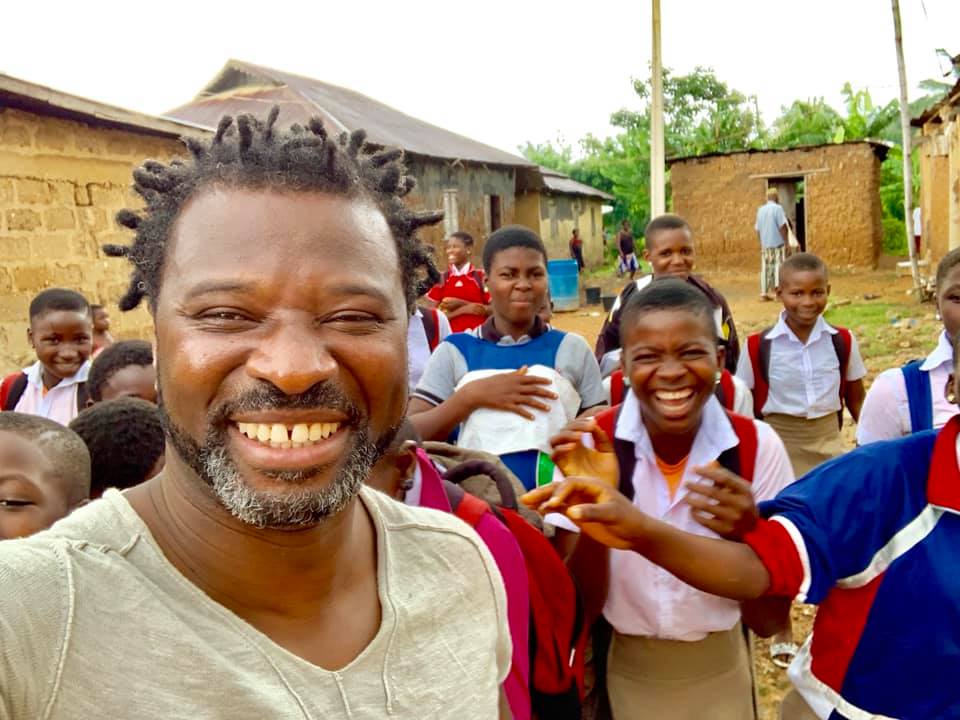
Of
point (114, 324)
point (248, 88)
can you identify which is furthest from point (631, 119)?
point (114, 324)

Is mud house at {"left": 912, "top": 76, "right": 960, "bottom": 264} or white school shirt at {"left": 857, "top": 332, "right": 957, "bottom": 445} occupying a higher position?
mud house at {"left": 912, "top": 76, "right": 960, "bottom": 264}

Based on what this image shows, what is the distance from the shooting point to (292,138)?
1199mm

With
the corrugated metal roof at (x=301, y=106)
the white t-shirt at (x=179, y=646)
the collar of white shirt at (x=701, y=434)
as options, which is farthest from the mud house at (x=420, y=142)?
the white t-shirt at (x=179, y=646)

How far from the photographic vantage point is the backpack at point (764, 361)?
14.2 ft

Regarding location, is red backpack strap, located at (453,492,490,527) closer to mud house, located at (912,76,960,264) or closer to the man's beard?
the man's beard

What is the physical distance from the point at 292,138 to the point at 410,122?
748 inches

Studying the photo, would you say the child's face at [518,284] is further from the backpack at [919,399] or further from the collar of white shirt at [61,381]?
the collar of white shirt at [61,381]

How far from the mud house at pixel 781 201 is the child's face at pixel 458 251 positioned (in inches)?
490

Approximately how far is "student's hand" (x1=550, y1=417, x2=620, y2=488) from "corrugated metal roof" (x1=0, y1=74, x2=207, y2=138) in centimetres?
422

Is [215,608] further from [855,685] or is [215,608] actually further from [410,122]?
[410,122]

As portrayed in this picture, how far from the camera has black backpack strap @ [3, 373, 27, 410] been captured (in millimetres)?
3449

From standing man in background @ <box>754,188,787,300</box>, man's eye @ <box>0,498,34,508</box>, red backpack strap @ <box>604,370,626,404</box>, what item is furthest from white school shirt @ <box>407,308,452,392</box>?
standing man in background @ <box>754,188,787,300</box>

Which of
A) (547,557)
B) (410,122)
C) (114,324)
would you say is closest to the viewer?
(547,557)

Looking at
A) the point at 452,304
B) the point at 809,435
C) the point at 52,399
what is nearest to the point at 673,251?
the point at 809,435
